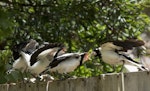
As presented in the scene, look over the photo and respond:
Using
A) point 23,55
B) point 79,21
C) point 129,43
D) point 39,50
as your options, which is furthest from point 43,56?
point 79,21

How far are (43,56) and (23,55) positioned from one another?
0.48 meters

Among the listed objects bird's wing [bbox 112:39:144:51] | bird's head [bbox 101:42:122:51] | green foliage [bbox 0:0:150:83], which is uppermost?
bird's wing [bbox 112:39:144:51]

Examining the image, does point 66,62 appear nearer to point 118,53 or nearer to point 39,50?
point 39,50

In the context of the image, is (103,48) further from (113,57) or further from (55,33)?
(55,33)

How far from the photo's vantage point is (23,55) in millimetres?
3822

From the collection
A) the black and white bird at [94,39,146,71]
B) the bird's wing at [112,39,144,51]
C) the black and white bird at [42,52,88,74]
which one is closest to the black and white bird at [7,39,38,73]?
the black and white bird at [42,52,88,74]

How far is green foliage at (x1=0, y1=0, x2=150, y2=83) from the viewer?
17.6ft

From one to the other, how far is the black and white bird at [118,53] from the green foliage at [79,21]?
187cm

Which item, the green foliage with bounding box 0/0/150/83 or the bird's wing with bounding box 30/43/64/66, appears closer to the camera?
the bird's wing with bounding box 30/43/64/66

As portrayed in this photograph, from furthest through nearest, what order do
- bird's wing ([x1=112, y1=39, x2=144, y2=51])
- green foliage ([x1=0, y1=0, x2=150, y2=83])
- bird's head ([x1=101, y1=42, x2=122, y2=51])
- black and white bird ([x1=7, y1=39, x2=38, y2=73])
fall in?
green foliage ([x1=0, y1=0, x2=150, y2=83])
black and white bird ([x1=7, y1=39, x2=38, y2=73])
bird's head ([x1=101, y1=42, x2=122, y2=51])
bird's wing ([x1=112, y1=39, x2=144, y2=51])

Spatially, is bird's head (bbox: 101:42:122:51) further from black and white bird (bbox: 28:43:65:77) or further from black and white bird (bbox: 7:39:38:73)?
black and white bird (bbox: 7:39:38:73)

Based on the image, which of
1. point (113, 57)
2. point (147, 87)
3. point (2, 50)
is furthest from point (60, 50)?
point (2, 50)

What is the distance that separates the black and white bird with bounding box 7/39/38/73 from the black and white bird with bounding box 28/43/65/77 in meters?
0.13

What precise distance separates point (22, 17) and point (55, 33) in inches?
17.7
